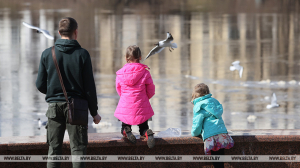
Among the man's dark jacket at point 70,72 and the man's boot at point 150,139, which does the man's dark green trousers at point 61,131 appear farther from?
the man's boot at point 150,139

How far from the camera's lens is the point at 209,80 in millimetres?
10617

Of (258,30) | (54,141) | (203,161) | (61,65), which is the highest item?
(258,30)

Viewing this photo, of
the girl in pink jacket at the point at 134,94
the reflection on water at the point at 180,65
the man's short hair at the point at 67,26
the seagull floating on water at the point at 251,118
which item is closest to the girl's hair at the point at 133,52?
the girl in pink jacket at the point at 134,94

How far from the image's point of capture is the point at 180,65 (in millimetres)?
12391

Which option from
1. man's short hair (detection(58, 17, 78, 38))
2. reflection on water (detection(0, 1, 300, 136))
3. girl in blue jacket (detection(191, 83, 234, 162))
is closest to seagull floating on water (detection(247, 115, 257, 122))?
reflection on water (detection(0, 1, 300, 136))

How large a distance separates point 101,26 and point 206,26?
16.3 ft

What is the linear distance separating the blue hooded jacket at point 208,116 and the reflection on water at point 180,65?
9.06 ft

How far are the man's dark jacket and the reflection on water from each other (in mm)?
3440

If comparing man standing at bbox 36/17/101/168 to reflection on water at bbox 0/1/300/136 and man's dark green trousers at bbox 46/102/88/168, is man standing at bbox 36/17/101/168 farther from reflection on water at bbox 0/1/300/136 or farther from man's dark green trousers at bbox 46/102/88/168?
reflection on water at bbox 0/1/300/136

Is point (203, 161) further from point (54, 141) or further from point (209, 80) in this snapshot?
point (209, 80)

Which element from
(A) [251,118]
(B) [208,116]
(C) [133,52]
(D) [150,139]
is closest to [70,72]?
(C) [133,52]

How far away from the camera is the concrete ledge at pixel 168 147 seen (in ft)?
14.6

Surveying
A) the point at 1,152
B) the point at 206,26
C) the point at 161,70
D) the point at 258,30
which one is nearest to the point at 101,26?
the point at 206,26

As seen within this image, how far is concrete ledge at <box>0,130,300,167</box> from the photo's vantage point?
4.44 m
